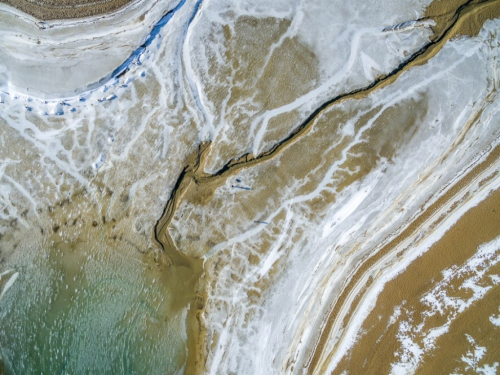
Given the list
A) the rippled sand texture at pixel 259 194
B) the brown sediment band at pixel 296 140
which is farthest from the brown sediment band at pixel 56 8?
the brown sediment band at pixel 296 140

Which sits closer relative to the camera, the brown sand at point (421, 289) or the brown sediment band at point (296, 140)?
the brown sand at point (421, 289)

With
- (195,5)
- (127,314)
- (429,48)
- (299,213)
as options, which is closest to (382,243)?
(299,213)

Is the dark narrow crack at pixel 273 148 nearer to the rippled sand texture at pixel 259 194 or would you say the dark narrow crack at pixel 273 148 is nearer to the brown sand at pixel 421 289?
the rippled sand texture at pixel 259 194

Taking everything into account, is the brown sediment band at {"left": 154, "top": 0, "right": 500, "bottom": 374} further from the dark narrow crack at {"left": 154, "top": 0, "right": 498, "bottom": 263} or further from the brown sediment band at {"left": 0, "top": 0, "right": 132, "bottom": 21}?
the brown sediment band at {"left": 0, "top": 0, "right": 132, "bottom": 21}

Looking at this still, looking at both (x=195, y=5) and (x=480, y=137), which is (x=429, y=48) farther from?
(x=195, y=5)

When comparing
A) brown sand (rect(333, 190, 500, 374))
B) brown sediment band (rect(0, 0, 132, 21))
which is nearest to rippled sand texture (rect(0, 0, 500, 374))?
brown sand (rect(333, 190, 500, 374))

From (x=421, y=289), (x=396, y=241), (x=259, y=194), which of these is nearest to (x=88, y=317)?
(x=259, y=194)
